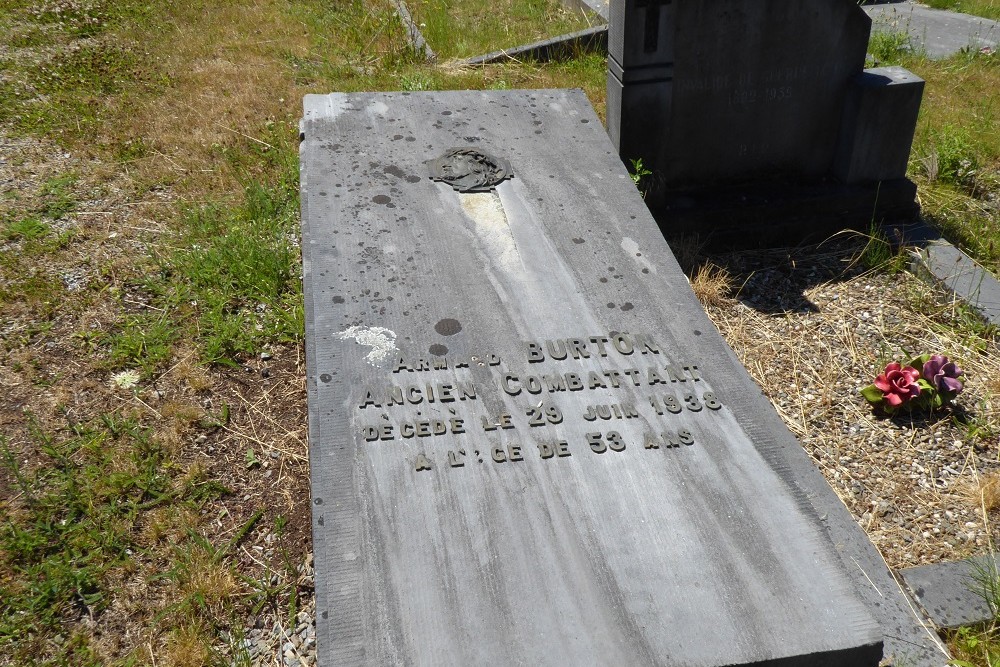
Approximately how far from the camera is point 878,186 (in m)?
4.42

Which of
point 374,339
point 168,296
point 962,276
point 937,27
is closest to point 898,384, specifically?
point 962,276

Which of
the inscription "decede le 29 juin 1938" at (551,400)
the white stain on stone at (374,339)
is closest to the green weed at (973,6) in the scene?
the inscription "decede le 29 juin 1938" at (551,400)

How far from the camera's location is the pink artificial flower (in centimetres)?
320

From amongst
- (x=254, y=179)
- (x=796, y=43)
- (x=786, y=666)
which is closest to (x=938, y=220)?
(x=796, y=43)

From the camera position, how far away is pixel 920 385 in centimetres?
321

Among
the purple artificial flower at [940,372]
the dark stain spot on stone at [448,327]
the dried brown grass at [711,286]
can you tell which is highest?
the dark stain spot on stone at [448,327]

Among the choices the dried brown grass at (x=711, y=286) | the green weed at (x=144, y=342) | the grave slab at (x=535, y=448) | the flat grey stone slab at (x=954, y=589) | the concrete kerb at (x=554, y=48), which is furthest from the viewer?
the concrete kerb at (x=554, y=48)

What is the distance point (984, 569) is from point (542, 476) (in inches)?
63.1

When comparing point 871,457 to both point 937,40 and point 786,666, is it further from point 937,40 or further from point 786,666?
point 937,40

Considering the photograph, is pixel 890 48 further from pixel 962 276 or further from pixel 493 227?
pixel 493 227

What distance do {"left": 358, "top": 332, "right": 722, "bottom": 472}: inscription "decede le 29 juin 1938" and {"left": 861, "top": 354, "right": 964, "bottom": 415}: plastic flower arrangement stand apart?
135 cm

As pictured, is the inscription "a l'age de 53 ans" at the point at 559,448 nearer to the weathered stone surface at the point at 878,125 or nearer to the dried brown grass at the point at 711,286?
the dried brown grass at the point at 711,286

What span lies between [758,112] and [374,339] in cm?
289

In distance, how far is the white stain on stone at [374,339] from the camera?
2.32 metres
